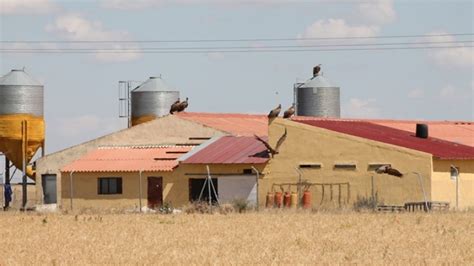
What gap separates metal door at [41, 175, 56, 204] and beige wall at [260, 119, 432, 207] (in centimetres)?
1487

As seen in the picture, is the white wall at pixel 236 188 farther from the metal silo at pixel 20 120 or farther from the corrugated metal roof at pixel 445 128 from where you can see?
the metal silo at pixel 20 120

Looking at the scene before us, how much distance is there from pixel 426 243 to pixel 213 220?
499 inches

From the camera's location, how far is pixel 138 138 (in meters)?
66.5

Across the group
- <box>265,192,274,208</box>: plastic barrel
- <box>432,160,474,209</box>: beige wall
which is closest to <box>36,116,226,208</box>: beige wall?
<box>265,192,274,208</box>: plastic barrel


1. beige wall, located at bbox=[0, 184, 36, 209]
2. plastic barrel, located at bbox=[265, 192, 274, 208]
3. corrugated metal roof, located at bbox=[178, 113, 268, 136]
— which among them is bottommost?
beige wall, located at bbox=[0, 184, 36, 209]

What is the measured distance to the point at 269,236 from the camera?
117ft

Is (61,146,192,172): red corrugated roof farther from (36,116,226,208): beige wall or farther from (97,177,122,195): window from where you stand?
(36,116,226,208): beige wall

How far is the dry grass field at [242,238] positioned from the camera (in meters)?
28.1

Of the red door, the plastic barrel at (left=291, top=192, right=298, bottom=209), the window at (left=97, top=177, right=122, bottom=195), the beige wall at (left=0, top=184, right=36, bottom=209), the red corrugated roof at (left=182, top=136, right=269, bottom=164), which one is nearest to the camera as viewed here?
the plastic barrel at (left=291, top=192, right=298, bottom=209)

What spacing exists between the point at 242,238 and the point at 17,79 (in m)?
38.0

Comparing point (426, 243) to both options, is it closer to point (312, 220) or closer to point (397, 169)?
point (312, 220)

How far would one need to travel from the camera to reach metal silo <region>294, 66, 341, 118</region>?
80375mm

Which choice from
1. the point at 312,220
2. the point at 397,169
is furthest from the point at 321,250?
the point at 397,169

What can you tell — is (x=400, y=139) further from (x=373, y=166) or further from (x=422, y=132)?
(x=373, y=166)
